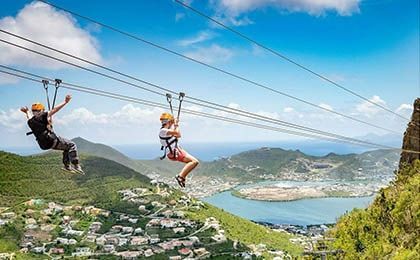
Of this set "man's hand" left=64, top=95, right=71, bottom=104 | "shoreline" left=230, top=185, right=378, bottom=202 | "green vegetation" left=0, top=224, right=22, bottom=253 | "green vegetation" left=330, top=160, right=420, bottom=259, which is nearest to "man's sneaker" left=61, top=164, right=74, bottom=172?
"man's hand" left=64, top=95, right=71, bottom=104

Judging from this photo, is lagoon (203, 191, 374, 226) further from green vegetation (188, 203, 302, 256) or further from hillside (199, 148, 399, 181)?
hillside (199, 148, 399, 181)

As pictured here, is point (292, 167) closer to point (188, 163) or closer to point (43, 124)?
point (188, 163)

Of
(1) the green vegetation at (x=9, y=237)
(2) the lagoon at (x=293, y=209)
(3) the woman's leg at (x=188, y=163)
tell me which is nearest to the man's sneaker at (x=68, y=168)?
(3) the woman's leg at (x=188, y=163)

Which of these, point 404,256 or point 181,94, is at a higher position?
point 181,94

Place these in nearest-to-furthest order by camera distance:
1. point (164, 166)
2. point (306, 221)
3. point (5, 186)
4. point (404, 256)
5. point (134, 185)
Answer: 1. point (404, 256)
2. point (5, 186)
3. point (134, 185)
4. point (306, 221)
5. point (164, 166)

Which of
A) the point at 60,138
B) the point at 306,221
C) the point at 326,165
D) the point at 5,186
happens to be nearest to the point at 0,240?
the point at 5,186

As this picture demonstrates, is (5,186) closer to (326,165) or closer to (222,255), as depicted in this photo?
(222,255)

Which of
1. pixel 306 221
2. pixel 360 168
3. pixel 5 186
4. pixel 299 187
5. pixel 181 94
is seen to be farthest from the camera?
pixel 360 168
